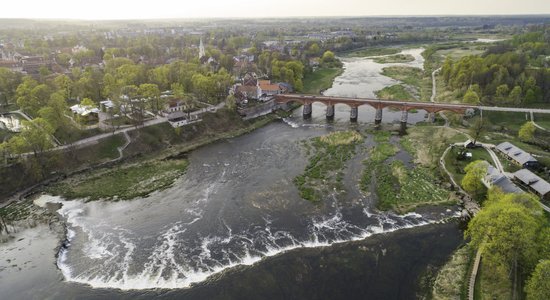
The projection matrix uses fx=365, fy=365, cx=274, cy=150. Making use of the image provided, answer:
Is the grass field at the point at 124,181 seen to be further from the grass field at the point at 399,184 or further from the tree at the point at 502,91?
the tree at the point at 502,91

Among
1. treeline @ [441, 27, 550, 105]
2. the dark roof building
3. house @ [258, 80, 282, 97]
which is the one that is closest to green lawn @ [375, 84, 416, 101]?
treeline @ [441, 27, 550, 105]

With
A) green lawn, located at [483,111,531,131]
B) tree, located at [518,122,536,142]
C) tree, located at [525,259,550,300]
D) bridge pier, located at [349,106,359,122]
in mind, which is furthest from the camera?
bridge pier, located at [349,106,359,122]

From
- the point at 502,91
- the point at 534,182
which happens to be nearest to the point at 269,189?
the point at 534,182

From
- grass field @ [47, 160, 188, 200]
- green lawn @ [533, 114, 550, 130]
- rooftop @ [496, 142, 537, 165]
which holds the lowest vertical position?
grass field @ [47, 160, 188, 200]

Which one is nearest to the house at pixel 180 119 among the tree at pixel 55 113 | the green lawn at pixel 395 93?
the tree at pixel 55 113

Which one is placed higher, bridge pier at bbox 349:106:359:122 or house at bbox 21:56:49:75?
house at bbox 21:56:49:75

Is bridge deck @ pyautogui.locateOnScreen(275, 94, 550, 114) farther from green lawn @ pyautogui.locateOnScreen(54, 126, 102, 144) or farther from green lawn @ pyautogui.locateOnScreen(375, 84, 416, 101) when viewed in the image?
green lawn @ pyautogui.locateOnScreen(54, 126, 102, 144)

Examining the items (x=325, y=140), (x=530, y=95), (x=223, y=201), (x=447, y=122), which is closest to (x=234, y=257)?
(x=223, y=201)
